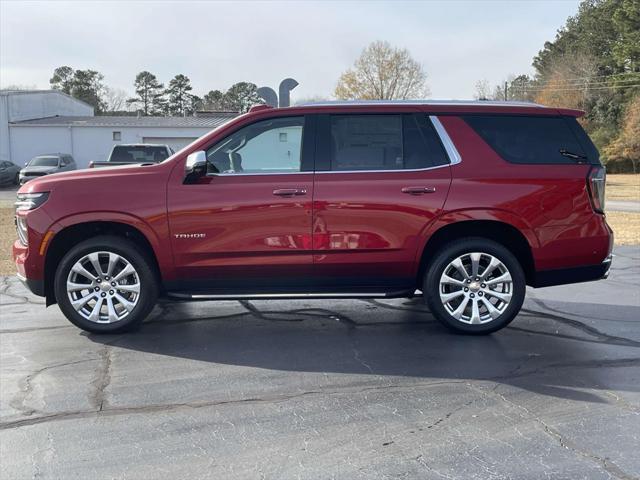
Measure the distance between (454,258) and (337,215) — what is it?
43.7 inches

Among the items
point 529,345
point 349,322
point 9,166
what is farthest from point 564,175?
point 9,166

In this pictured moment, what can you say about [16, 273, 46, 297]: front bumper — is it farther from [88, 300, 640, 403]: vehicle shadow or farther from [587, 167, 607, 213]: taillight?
[587, 167, 607, 213]: taillight

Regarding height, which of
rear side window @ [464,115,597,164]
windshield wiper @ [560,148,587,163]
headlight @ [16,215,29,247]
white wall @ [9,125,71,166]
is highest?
white wall @ [9,125,71,166]

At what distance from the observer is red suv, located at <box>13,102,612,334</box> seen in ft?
18.4

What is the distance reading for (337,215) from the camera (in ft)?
18.4

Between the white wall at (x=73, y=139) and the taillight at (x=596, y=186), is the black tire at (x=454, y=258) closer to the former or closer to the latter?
the taillight at (x=596, y=186)

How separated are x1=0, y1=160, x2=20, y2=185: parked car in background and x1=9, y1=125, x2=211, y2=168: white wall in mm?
4357

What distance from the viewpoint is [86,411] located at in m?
4.16

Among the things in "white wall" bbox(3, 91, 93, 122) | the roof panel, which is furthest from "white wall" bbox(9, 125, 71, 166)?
"white wall" bbox(3, 91, 93, 122)

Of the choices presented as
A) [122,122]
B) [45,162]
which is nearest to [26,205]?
[45,162]

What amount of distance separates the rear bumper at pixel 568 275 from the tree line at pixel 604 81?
47416 mm

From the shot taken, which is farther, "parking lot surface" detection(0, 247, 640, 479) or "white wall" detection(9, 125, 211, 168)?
"white wall" detection(9, 125, 211, 168)

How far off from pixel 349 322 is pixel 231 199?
69.5 inches

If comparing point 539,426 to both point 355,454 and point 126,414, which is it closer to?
point 355,454
